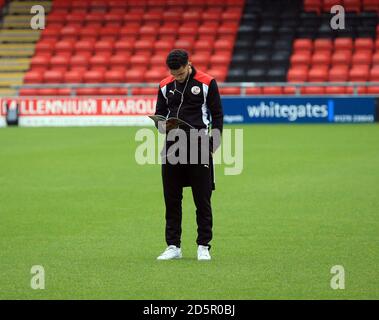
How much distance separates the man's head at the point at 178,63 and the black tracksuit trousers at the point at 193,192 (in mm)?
A: 940

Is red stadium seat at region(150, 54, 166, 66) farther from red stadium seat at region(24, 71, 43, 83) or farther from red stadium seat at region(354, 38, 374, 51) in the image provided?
red stadium seat at region(354, 38, 374, 51)

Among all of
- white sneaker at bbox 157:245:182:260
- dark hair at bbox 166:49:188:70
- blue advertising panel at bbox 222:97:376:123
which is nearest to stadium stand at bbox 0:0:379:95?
blue advertising panel at bbox 222:97:376:123

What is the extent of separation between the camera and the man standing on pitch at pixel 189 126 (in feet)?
31.3

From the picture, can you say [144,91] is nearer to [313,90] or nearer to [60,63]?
[60,63]

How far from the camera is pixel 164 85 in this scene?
9703 millimetres

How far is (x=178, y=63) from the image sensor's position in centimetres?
930

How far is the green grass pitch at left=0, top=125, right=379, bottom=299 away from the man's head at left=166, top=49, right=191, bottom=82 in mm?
1915

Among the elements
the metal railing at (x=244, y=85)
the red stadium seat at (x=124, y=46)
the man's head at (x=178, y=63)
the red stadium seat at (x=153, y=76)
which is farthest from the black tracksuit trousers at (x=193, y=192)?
the red stadium seat at (x=124, y=46)

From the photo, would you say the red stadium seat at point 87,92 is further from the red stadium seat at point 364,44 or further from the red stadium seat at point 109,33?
the red stadium seat at point 364,44

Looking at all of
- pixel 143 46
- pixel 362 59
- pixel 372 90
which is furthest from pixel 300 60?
pixel 143 46

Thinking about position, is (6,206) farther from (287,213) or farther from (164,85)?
(164,85)
